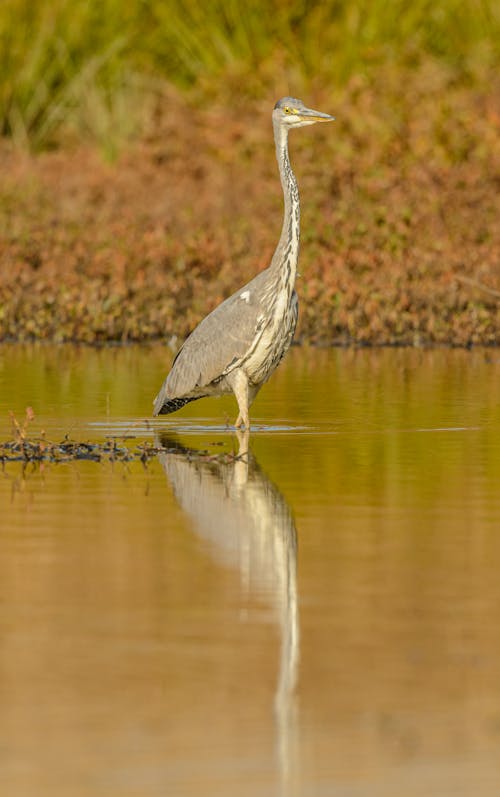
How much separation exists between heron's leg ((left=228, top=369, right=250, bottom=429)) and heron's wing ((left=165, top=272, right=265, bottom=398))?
0.25ft

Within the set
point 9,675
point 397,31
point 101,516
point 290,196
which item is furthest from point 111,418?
point 397,31

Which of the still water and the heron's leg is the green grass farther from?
the still water

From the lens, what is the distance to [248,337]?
493 inches

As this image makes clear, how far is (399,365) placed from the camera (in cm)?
1748

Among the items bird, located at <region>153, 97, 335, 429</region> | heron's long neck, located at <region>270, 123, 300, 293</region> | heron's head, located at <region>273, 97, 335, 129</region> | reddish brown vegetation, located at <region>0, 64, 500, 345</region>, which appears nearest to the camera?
bird, located at <region>153, 97, 335, 429</region>

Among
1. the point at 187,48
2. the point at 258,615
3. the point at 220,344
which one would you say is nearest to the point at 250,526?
the point at 258,615

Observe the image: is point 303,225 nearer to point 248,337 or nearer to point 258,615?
point 248,337

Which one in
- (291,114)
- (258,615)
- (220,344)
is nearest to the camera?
(258,615)

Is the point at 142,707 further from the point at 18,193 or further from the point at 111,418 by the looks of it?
the point at 18,193

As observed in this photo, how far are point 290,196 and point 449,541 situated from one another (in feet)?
16.0

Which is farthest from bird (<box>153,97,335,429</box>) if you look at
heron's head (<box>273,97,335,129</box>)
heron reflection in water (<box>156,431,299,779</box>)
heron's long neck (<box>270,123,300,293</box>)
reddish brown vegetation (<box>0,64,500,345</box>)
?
reddish brown vegetation (<box>0,64,500,345</box>)

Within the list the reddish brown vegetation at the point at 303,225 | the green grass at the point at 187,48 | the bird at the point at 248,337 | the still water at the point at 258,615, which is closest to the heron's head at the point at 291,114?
the bird at the point at 248,337

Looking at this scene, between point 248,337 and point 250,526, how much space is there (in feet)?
12.3

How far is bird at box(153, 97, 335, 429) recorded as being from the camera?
12523mm
